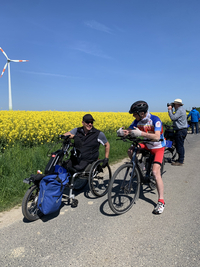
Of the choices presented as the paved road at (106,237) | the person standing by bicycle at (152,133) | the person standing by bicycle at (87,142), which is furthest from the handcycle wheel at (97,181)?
the person standing by bicycle at (152,133)

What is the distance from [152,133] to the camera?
12.2ft

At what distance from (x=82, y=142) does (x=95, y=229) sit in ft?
5.75

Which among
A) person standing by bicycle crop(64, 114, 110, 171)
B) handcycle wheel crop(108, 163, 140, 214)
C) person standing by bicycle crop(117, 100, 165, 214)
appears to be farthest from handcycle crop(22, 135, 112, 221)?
person standing by bicycle crop(117, 100, 165, 214)

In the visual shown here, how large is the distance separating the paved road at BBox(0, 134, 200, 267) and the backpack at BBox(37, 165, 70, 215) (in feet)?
0.96

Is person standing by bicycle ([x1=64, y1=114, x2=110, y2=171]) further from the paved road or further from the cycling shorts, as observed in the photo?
the cycling shorts

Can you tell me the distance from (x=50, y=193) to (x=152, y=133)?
2.08 m

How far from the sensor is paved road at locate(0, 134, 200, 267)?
7.66ft

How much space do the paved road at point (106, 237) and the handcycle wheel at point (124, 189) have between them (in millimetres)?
148

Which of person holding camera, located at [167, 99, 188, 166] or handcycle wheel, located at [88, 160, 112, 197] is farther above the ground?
person holding camera, located at [167, 99, 188, 166]

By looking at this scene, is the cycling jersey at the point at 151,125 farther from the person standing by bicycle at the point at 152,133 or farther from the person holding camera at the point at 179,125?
the person holding camera at the point at 179,125

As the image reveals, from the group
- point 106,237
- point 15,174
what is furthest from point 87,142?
point 15,174

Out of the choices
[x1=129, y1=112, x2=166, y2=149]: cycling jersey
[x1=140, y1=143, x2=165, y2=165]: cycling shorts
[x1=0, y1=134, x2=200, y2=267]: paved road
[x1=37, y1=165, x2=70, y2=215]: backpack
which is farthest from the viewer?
[x1=140, y1=143, x2=165, y2=165]: cycling shorts

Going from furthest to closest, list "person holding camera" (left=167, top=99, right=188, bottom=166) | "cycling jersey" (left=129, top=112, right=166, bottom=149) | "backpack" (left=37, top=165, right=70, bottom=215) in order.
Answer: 1. "person holding camera" (left=167, top=99, right=188, bottom=166)
2. "cycling jersey" (left=129, top=112, right=166, bottom=149)
3. "backpack" (left=37, top=165, right=70, bottom=215)

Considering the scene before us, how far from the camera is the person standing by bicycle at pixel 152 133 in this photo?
3.43 meters
